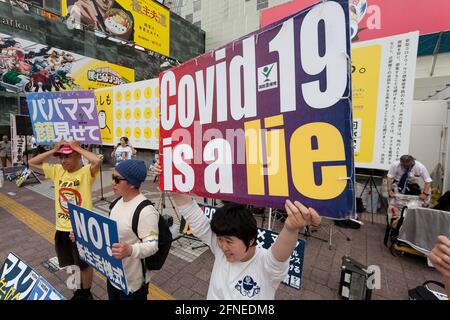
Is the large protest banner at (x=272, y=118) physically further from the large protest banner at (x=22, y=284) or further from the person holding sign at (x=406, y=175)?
the person holding sign at (x=406, y=175)

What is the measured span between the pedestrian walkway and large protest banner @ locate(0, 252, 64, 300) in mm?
1401

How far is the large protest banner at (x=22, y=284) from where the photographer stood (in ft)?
4.63

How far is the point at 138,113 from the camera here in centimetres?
1041

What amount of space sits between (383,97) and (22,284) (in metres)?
7.07

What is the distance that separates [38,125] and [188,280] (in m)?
3.13

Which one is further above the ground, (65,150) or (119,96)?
(119,96)

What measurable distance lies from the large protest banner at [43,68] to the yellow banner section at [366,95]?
16.4 metres

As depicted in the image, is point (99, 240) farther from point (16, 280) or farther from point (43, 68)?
point (43, 68)

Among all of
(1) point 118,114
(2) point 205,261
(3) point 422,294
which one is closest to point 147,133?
(1) point 118,114

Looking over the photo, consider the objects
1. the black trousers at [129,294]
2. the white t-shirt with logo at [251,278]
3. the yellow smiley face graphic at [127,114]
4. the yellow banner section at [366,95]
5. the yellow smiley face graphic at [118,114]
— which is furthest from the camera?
the yellow smiley face graphic at [118,114]

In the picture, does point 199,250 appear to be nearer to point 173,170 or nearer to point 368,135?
point 173,170

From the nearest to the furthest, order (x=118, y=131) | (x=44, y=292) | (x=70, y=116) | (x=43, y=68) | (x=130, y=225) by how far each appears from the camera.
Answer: (x=44, y=292)
(x=130, y=225)
(x=70, y=116)
(x=118, y=131)
(x=43, y=68)

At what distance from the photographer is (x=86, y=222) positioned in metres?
1.74

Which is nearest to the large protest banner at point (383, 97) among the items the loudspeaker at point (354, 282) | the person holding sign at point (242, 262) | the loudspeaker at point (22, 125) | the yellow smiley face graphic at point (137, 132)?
the loudspeaker at point (354, 282)
